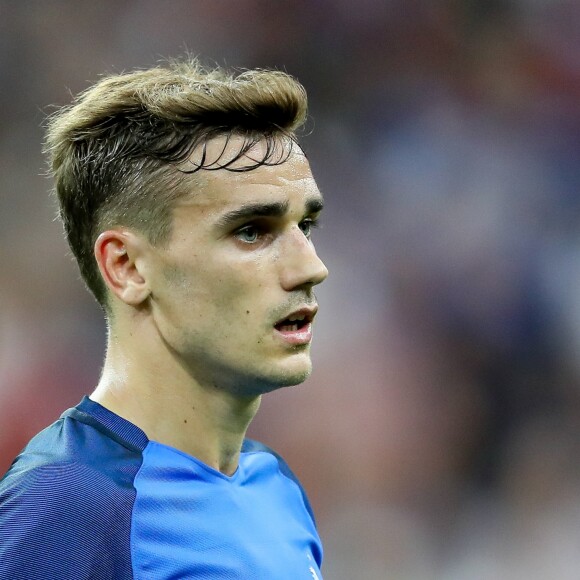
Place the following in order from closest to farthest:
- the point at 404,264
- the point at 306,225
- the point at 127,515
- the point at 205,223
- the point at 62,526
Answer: the point at 62,526
the point at 127,515
the point at 205,223
the point at 306,225
the point at 404,264

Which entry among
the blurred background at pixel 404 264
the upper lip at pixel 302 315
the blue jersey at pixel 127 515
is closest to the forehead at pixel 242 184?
the upper lip at pixel 302 315

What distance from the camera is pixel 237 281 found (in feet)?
7.94

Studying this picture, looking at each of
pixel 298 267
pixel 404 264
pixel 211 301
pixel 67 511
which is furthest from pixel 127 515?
pixel 404 264

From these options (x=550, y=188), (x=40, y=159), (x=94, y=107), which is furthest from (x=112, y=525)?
(x=550, y=188)

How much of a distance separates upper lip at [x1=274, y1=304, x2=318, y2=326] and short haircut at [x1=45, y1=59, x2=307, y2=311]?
1.18 feet

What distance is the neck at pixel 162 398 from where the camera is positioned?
2.49 m

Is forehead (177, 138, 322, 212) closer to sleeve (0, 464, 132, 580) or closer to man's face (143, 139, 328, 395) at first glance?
man's face (143, 139, 328, 395)

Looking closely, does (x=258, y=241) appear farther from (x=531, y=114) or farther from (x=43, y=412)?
(x=531, y=114)

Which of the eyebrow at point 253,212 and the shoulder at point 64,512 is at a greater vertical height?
the eyebrow at point 253,212

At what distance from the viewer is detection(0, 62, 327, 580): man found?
2.41 metres

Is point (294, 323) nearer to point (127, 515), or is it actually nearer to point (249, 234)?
point (249, 234)

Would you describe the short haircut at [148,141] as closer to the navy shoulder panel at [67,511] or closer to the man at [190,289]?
the man at [190,289]

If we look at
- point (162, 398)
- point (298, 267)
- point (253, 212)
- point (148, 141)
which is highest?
point (148, 141)

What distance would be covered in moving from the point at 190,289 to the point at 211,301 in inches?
2.4
